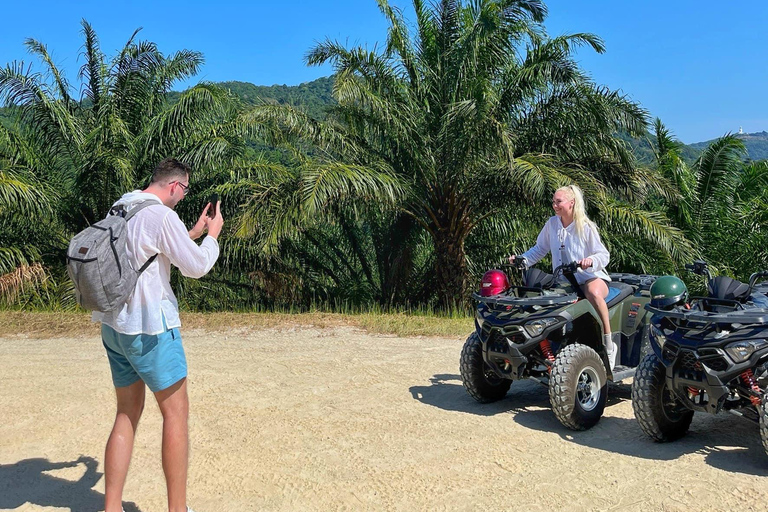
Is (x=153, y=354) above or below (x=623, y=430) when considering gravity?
above

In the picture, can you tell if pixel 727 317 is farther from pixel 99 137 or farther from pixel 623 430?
pixel 99 137

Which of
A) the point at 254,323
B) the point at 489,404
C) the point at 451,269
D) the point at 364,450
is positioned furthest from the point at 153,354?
the point at 451,269

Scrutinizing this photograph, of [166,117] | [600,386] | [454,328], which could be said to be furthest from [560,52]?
[600,386]

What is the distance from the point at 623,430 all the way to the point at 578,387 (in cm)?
42

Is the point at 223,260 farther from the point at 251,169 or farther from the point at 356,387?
the point at 356,387

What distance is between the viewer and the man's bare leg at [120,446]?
370 cm

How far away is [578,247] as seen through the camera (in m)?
5.86

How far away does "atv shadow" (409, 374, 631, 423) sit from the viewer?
6.07 m

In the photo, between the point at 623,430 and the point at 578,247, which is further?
the point at 578,247

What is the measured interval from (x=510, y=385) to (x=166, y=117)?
9.28m

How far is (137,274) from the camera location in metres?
3.55

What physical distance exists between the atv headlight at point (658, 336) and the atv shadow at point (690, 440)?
0.69 metres

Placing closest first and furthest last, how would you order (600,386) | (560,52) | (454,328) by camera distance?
1. (600,386)
2. (454,328)
3. (560,52)

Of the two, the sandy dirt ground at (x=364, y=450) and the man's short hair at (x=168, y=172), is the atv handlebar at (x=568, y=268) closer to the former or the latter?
the sandy dirt ground at (x=364, y=450)
